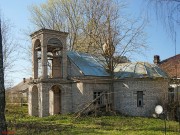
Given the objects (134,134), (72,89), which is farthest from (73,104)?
(134,134)

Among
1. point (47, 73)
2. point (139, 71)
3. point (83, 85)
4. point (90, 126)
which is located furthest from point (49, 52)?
point (90, 126)

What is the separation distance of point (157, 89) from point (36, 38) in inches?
446

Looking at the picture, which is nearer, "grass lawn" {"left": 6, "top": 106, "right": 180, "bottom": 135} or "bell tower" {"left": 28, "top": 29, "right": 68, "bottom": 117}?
"grass lawn" {"left": 6, "top": 106, "right": 180, "bottom": 135}

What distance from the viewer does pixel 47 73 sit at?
25953mm

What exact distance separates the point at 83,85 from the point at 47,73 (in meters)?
3.25

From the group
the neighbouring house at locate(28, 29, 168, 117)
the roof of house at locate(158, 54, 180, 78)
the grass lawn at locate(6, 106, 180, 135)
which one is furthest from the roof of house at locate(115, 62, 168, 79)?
the grass lawn at locate(6, 106, 180, 135)

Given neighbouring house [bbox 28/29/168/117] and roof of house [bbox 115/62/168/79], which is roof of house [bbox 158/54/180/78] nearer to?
roof of house [bbox 115/62/168/79]

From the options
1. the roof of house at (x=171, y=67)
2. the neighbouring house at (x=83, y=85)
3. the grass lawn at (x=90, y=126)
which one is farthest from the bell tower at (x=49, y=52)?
the roof of house at (x=171, y=67)

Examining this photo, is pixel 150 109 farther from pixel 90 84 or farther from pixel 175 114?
pixel 90 84

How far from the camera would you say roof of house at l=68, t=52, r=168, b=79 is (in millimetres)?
26266

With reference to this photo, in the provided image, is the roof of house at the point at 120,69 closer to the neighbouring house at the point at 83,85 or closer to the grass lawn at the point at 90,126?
the neighbouring house at the point at 83,85

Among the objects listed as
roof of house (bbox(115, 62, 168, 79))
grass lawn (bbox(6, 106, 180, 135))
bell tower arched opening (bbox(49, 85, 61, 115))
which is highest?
roof of house (bbox(115, 62, 168, 79))

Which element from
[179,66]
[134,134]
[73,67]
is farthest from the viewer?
[179,66]

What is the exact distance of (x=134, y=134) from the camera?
14.1 metres
